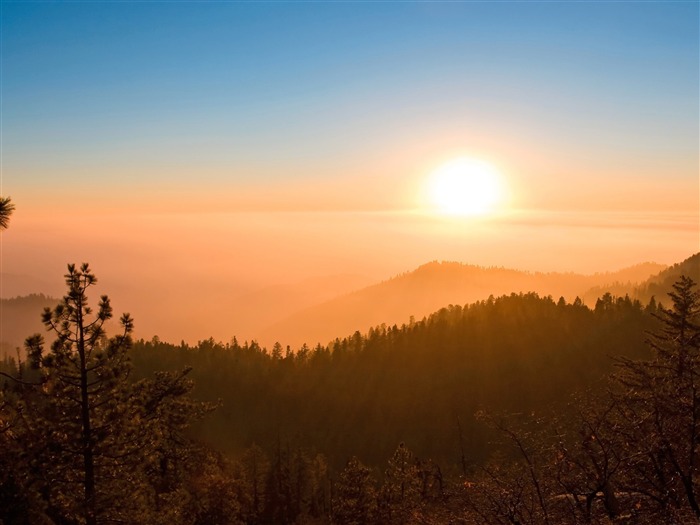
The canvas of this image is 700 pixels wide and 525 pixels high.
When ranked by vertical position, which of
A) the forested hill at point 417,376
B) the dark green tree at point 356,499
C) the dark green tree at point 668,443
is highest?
the dark green tree at point 668,443

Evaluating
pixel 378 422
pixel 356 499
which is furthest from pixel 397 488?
pixel 378 422

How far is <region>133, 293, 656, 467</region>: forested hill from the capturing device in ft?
463

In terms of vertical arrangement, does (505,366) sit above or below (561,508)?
below

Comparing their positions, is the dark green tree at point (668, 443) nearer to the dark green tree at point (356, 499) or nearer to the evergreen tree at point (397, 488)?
the evergreen tree at point (397, 488)

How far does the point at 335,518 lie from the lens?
4950 cm

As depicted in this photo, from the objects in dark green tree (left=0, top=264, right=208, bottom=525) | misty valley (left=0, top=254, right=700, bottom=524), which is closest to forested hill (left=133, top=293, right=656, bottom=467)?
misty valley (left=0, top=254, right=700, bottom=524)

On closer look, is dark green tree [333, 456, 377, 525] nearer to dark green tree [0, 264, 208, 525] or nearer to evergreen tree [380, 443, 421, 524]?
evergreen tree [380, 443, 421, 524]

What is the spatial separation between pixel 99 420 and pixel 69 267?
6139 mm

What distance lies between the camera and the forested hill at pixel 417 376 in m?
141

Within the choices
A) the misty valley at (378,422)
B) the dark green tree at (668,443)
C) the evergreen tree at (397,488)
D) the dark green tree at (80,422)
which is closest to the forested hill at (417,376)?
the misty valley at (378,422)

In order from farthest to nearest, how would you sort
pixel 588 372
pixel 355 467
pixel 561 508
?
1. pixel 588 372
2. pixel 355 467
3. pixel 561 508

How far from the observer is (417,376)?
160 meters

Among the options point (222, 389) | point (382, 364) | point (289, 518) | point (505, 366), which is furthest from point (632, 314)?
point (222, 389)

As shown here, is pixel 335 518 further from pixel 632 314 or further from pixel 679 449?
pixel 632 314
